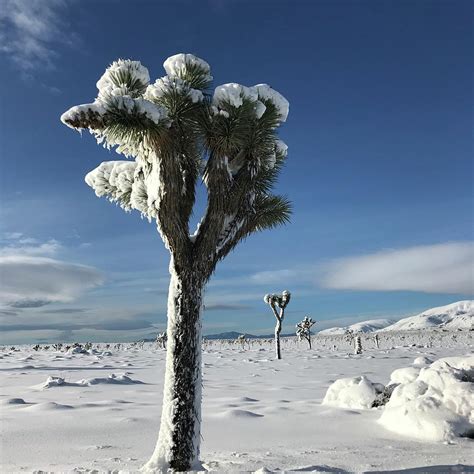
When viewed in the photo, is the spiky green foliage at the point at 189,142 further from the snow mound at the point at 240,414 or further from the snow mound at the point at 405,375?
the snow mound at the point at 405,375

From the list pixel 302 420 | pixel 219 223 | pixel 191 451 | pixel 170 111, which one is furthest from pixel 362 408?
pixel 170 111

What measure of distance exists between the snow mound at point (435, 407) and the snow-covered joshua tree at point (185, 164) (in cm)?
428

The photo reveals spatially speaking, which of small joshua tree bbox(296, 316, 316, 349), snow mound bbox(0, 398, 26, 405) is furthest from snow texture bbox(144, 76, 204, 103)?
small joshua tree bbox(296, 316, 316, 349)

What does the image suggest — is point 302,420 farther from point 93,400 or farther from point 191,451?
point 93,400

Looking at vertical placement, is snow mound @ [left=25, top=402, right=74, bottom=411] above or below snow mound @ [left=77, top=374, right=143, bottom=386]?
below

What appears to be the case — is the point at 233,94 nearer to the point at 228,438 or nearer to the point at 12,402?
the point at 228,438

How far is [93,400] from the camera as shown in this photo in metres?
12.3

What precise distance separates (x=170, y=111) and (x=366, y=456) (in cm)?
590

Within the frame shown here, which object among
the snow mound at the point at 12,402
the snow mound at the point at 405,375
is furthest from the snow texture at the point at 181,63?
the snow mound at the point at 12,402

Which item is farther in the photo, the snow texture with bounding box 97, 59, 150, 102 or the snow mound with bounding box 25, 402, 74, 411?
the snow mound with bounding box 25, 402, 74, 411

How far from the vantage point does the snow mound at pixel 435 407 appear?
306 inches

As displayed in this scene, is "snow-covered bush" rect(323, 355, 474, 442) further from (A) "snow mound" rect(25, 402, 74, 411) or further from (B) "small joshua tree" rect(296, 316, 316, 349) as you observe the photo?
(B) "small joshua tree" rect(296, 316, 316, 349)

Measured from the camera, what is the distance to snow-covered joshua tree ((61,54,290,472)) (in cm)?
596

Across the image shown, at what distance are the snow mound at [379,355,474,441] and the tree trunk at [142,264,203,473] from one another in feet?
14.0
